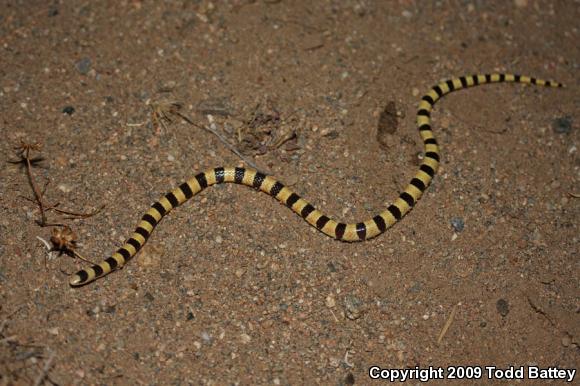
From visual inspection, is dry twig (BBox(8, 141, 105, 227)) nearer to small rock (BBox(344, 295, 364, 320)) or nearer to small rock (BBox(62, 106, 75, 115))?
small rock (BBox(62, 106, 75, 115))

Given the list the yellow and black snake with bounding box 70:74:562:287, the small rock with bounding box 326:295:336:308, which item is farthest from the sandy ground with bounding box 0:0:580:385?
the yellow and black snake with bounding box 70:74:562:287

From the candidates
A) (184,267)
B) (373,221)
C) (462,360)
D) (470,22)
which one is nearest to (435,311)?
(462,360)

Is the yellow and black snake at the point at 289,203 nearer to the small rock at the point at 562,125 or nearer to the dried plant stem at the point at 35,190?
the dried plant stem at the point at 35,190

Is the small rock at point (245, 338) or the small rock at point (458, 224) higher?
the small rock at point (458, 224)

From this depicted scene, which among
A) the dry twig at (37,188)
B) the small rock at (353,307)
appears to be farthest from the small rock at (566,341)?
the dry twig at (37,188)

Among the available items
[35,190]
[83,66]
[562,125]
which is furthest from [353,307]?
[83,66]

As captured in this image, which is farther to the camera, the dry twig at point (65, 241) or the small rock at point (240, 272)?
the small rock at point (240, 272)
